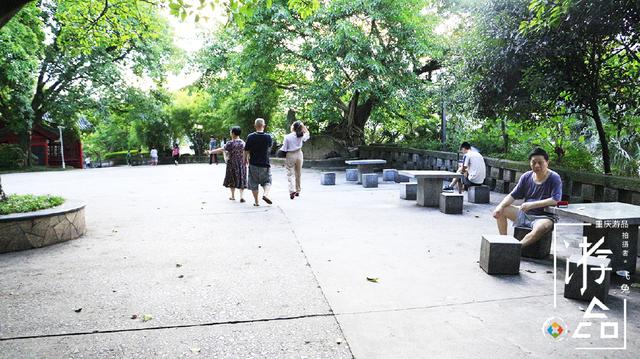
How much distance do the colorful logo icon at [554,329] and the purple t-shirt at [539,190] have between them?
199 centimetres

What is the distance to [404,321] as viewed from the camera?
3.13 m

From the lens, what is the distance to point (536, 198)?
486 cm

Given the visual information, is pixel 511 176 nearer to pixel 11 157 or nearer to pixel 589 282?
pixel 589 282

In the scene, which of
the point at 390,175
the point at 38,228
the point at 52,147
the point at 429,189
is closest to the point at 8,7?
the point at 38,228

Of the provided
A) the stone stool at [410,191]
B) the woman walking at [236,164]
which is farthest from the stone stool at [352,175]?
the woman walking at [236,164]

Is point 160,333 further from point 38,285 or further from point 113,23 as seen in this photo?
point 113,23

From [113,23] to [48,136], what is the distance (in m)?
27.0

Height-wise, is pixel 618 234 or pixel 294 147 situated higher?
pixel 294 147

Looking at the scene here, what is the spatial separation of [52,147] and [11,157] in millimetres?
8879

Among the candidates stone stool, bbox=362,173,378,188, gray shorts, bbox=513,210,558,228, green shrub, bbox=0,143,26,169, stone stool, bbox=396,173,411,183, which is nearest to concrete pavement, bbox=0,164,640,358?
gray shorts, bbox=513,210,558,228

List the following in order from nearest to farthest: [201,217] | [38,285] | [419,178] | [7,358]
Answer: [7,358]
[38,285]
[201,217]
[419,178]

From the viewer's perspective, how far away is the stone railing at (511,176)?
621 centimetres

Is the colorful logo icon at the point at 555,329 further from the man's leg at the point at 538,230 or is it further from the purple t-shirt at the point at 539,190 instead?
the purple t-shirt at the point at 539,190

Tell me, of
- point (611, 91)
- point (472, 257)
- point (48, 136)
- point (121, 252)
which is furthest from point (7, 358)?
point (48, 136)
